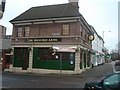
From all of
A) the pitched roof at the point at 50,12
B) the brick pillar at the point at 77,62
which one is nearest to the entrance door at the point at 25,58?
the pitched roof at the point at 50,12

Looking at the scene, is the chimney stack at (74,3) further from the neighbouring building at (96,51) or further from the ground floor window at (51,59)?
the neighbouring building at (96,51)

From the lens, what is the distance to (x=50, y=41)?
79.3 feet

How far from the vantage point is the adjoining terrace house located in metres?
23.0

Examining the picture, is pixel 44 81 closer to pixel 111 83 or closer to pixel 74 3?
pixel 111 83

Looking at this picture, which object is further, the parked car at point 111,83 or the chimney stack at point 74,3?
the chimney stack at point 74,3

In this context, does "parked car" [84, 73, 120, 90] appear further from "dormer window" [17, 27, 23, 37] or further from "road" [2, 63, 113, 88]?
"dormer window" [17, 27, 23, 37]

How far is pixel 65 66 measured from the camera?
23.0m

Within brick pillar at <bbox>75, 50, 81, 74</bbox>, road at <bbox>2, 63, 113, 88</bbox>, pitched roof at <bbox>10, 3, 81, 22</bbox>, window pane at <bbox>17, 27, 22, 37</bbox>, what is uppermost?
pitched roof at <bbox>10, 3, 81, 22</bbox>

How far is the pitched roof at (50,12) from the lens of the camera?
80.4ft

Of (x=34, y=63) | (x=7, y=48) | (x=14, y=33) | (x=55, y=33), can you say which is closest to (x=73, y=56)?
(x=55, y=33)

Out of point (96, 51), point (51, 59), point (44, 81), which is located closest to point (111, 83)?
point (44, 81)

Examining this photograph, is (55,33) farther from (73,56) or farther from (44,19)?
(73,56)

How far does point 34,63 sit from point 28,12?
9.51 meters

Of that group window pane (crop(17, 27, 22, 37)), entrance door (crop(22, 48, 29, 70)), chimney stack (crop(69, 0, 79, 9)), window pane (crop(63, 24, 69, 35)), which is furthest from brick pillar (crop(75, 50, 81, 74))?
window pane (crop(17, 27, 22, 37))
